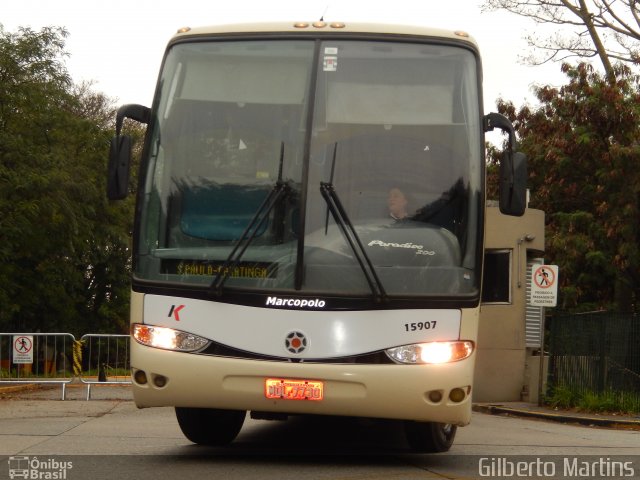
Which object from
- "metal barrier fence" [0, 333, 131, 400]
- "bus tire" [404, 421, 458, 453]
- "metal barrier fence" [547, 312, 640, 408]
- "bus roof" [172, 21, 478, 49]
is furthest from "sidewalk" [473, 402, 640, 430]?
"bus roof" [172, 21, 478, 49]

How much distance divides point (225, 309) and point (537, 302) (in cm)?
1238

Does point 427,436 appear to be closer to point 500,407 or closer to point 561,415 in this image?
point 561,415

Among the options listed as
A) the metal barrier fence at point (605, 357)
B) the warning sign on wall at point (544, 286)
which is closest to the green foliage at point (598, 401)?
the metal barrier fence at point (605, 357)

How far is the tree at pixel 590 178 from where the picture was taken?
29312 millimetres

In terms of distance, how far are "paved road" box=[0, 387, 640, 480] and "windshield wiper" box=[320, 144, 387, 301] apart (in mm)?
1394

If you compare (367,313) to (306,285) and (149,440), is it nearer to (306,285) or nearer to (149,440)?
(306,285)

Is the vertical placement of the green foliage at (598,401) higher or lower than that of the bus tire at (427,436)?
lower

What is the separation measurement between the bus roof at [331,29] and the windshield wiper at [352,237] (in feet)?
4.26

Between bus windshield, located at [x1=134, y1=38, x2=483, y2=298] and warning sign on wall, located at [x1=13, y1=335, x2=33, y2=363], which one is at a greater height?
bus windshield, located at [x1=134, y1=38, x2=483, y2=298]

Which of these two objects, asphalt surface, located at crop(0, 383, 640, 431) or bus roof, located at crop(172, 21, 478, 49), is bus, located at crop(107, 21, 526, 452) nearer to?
bus roof, located at crop(172, 21, 478, 49)

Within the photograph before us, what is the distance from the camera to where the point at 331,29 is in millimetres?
9828

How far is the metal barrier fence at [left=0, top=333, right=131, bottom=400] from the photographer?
67.4 feet

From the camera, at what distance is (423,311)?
9039mm

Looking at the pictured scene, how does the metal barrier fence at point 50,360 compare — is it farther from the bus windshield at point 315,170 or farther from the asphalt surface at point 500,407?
the bus windshield at point 315,170
